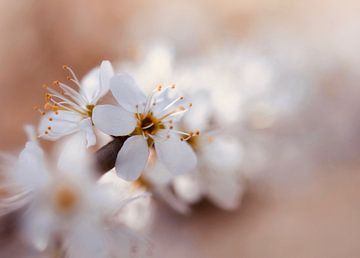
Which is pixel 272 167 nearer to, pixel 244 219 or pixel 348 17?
pixel 244 219

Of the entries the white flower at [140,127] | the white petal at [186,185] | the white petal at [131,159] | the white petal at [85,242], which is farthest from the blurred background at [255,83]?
the white petal at [85,242]

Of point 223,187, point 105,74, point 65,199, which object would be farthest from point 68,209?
point 223,187

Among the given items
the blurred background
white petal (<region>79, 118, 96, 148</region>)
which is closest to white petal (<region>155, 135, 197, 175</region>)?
white petal (<region>79, 118, 96, 148</region>)

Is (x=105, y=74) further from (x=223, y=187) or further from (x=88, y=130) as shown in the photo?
(x=223, y=187)

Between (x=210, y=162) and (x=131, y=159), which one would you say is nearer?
(x=131, y=159)

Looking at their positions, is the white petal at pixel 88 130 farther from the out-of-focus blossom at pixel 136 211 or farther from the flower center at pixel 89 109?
the out-of-focus blossom at pixel 136 211

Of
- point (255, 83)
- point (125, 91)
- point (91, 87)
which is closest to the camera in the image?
point (125, 91)
